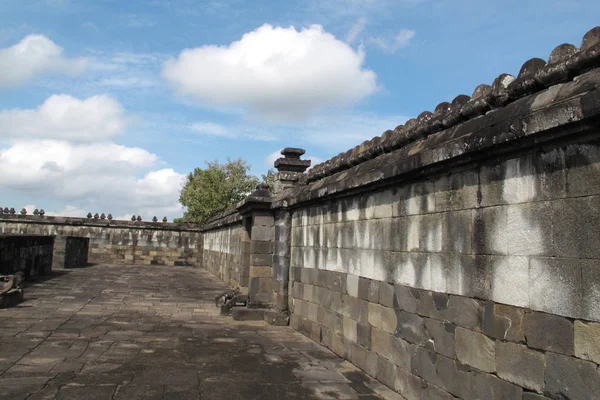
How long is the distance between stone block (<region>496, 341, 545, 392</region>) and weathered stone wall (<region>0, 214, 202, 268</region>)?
24953 millimetres

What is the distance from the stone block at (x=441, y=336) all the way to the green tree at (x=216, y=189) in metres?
35.9

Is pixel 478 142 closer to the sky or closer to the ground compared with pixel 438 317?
closer to the sky

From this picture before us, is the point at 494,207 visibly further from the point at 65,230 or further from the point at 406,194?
the point at 65,230

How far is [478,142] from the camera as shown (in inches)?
137

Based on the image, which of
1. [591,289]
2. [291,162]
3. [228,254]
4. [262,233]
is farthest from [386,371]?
[228,254]

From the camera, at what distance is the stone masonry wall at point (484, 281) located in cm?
273

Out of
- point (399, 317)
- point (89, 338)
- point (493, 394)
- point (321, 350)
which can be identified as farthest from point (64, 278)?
point (493, 394)

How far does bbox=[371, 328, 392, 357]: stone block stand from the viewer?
4867 mm

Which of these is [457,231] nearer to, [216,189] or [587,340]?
[587,340]

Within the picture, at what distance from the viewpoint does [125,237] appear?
87.5ft

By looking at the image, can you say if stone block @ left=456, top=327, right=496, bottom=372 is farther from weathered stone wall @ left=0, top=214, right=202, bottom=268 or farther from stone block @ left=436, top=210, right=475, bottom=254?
weathered stone wall @ left=0, top=214, right=202, bottom=268

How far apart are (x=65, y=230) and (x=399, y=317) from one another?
2639 cm

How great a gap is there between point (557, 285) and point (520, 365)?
0.62 meters

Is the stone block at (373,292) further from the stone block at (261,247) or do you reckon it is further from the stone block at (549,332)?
the stone block at (261,247)
